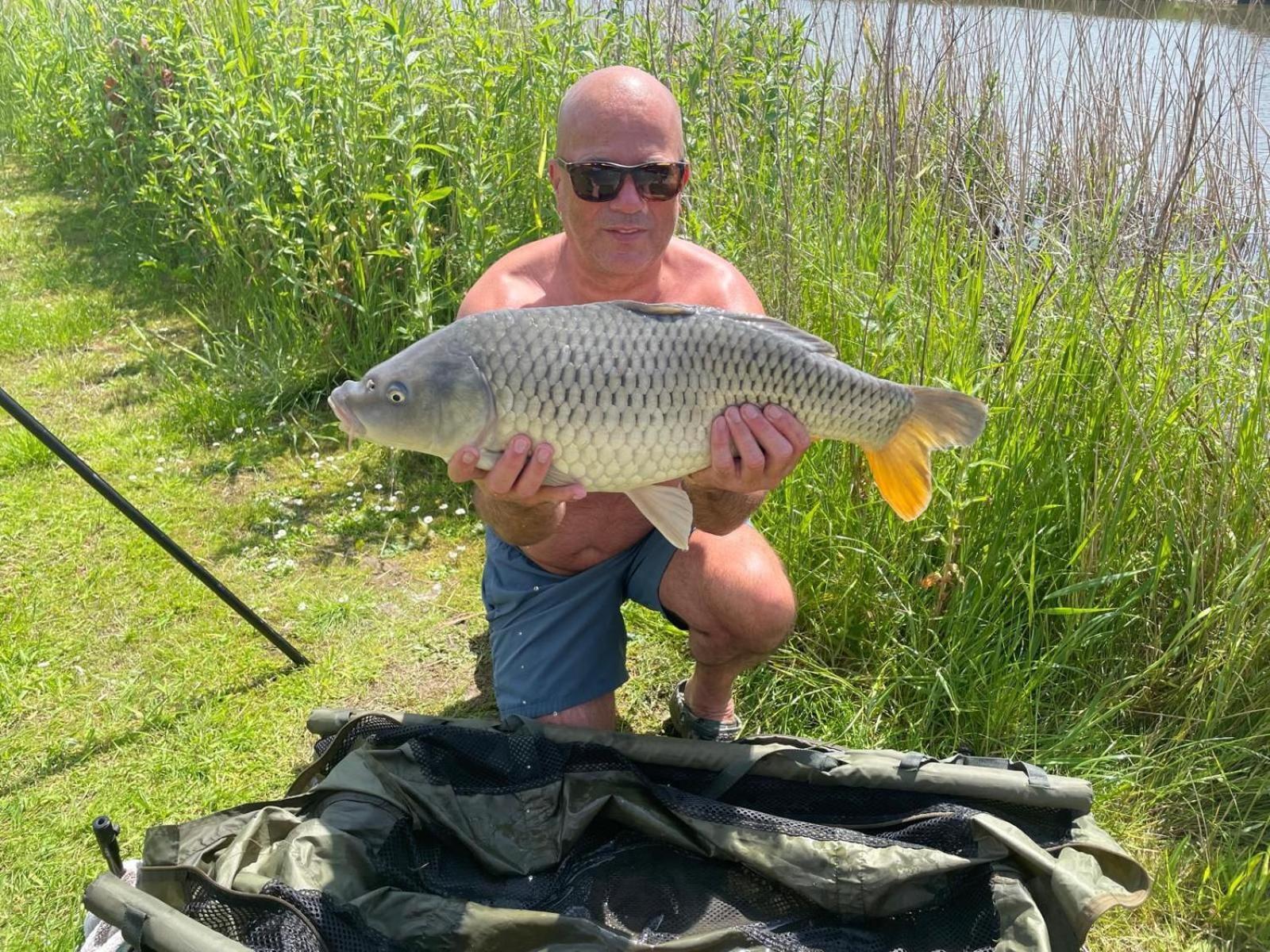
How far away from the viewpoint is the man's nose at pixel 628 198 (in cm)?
178

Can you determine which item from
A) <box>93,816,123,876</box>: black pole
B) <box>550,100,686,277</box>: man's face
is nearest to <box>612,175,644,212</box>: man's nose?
<box>550,100,686,277</box>: man's face

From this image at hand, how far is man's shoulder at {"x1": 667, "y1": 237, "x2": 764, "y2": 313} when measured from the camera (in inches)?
78.1

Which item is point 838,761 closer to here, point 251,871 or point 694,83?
point 251,871

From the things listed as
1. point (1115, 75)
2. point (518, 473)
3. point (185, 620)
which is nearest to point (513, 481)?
point (518, 473)

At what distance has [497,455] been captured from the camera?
1472 mm

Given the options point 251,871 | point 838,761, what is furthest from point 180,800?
point 838,761

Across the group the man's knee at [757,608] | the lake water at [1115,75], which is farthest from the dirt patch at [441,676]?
the lake water at [1115,75]

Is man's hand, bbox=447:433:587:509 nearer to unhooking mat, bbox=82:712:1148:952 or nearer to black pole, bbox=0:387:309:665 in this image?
unhooking mat, bbox=82:712:1148:952

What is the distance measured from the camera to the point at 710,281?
201 centimetres

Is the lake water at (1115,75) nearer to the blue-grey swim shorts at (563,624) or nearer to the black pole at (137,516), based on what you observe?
the blue-grey swim shorts at (563,624)

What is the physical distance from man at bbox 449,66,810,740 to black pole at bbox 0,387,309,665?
0.48 metres

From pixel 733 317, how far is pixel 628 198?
427mm

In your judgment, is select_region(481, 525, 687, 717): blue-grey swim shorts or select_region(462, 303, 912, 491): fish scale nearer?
select_region(462, 303, 912, 491): fish scale

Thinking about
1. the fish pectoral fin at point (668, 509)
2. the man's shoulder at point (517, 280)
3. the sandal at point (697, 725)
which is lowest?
the sandal at point (697, 725)
